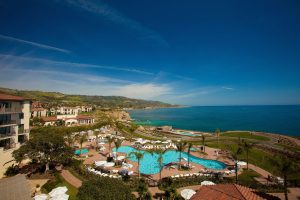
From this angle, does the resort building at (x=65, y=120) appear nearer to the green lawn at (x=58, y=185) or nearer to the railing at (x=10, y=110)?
the railing at (x=10, y=110)

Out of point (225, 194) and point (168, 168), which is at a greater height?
point (225, 194)

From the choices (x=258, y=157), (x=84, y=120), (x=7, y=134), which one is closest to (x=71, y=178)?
(x=7, y=134)

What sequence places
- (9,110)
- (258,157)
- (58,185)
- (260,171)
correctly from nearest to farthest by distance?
1. (58,185)
2. (9,110)
3. (260,171)
4. (258,157)

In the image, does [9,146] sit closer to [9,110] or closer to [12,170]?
[12,170]

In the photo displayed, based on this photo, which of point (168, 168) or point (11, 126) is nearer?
point (11, 126)

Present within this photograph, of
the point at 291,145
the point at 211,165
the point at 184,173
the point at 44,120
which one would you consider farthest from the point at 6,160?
the point at 291,145

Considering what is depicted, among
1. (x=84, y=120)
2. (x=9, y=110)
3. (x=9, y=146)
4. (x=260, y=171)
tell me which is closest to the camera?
(x=9, y=146)
